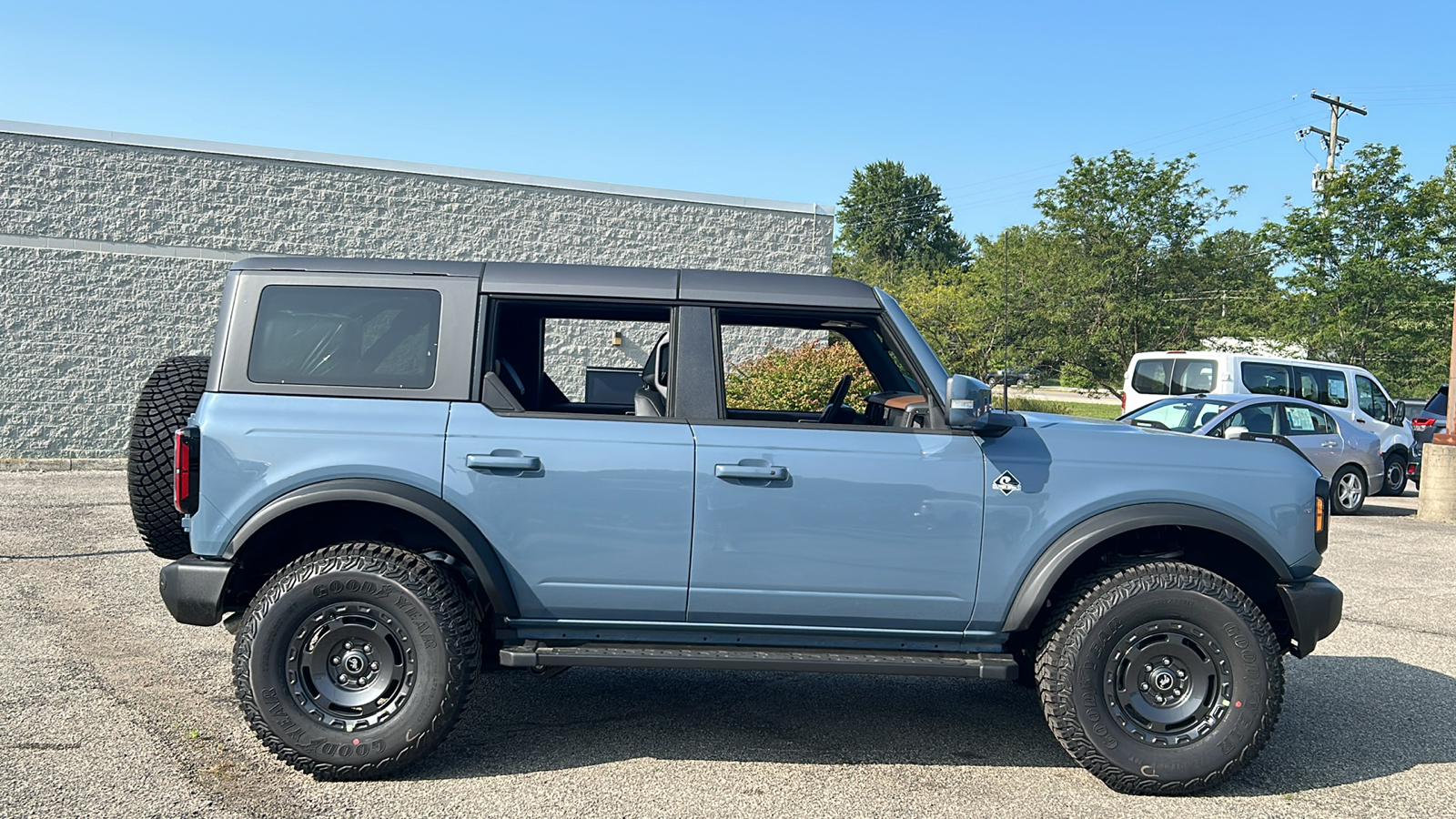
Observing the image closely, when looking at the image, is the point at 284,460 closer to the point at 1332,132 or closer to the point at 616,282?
the point at 616,282

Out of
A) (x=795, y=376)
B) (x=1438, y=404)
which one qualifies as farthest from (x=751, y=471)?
(x=1438, y=404)

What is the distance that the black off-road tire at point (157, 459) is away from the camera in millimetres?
4617

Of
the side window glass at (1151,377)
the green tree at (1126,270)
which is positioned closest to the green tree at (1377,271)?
the green tree at (1126,270)

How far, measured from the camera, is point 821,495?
167 inches

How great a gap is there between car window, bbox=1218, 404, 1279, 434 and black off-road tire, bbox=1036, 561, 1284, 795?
386 inches

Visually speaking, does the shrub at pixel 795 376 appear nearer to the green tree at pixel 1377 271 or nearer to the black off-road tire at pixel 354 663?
the black off-road tire at pixel 354 663

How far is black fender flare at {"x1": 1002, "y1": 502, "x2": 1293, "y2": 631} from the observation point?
426 cm

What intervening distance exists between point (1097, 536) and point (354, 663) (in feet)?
9.44

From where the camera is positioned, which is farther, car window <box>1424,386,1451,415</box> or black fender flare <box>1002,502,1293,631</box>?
car window <box>1424,386,1451,415</box>

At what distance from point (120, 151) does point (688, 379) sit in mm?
14970

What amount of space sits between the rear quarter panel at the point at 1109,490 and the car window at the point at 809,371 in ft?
1.78

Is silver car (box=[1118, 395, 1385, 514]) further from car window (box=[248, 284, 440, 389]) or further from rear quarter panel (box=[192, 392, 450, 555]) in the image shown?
rear quarter panel (box=[192, 392, 450, 555])

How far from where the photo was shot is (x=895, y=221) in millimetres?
86875

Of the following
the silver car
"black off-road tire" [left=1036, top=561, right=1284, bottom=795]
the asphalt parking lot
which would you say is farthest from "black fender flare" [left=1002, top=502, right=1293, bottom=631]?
the silver car
